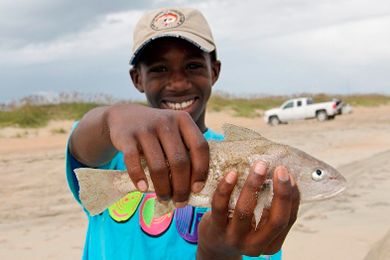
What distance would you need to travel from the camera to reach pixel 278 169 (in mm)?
1807

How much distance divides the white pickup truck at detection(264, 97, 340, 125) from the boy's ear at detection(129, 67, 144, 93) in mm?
22170

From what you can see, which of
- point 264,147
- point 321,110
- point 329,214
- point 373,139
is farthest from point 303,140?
point 264,147

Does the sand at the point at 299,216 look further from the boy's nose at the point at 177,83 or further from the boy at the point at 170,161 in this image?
the boy's nose at the point at 177,83

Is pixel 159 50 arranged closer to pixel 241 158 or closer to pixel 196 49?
pixel 196 49

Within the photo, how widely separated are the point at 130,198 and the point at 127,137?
1.22 meters

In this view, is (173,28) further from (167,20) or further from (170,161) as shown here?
(170,161)

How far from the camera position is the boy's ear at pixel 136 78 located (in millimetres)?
3312

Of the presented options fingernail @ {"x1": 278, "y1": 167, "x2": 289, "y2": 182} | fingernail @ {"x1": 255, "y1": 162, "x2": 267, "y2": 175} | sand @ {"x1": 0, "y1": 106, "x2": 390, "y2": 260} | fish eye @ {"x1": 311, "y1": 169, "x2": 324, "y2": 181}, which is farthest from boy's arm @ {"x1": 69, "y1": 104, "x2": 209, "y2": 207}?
sand @ {"x1": 0, "y1": 106, "x2": 390, "y2": 260}

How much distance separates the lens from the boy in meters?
1.65

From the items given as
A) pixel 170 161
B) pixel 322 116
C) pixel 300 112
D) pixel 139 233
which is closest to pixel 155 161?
pixel 170 161

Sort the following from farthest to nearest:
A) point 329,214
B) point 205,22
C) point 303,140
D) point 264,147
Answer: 1. point 303,140
2. point 329,214
3. point 205,22
4. point 264,147

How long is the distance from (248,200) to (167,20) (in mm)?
1684

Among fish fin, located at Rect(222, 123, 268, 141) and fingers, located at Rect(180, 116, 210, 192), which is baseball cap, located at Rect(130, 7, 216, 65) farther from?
fingers, located at Rect(180, 116, 210, 192)

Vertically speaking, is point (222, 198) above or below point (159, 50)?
below
